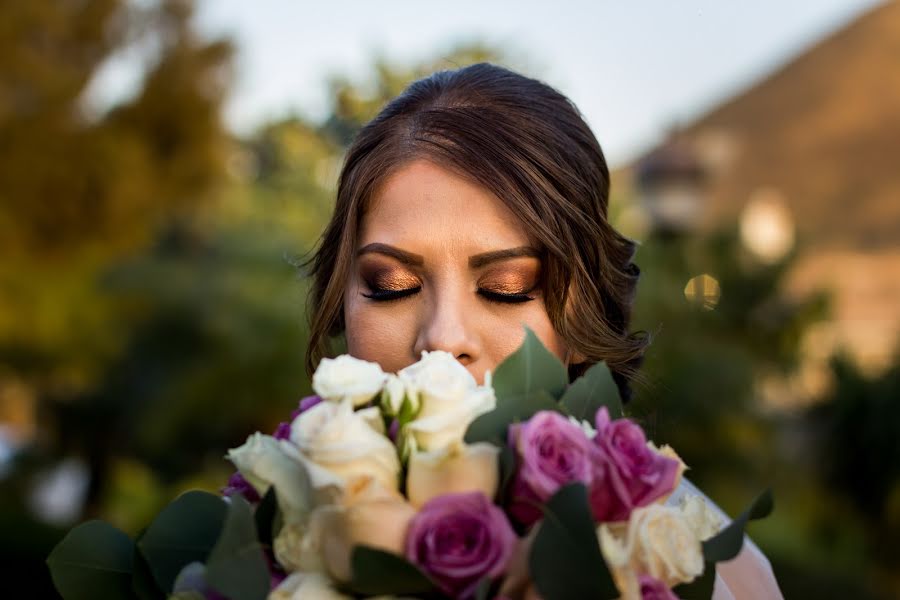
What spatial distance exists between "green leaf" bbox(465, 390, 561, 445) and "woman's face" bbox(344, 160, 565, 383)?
585mm

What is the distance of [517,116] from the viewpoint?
8.06 ft

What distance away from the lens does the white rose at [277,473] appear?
144 centimetres

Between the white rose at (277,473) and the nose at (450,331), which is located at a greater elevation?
the nose at (450,331)

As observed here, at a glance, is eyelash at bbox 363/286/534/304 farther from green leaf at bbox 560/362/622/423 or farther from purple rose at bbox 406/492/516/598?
purple rose at bbox 406/492/516/598

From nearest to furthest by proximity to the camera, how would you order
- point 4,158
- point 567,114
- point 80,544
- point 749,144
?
1. point 80,544
2. point 567,114
3. point 4,158
4. point 749,144

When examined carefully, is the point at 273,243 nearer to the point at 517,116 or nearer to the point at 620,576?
the point at 517,116

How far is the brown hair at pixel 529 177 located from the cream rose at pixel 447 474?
3.06 feet

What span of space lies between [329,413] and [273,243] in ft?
49.4

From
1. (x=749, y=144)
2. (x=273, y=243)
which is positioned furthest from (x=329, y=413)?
(x=749, y=144)

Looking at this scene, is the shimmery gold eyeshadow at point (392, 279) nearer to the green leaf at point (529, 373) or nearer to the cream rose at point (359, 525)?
the green leaf at point (529, 373)

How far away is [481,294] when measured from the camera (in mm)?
2238

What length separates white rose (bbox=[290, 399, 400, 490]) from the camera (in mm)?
1390

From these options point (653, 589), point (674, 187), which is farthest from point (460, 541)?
point (674, 187)

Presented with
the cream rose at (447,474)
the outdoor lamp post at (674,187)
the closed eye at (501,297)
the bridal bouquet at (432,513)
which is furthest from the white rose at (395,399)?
the outdoor lamp post at (674,187)
